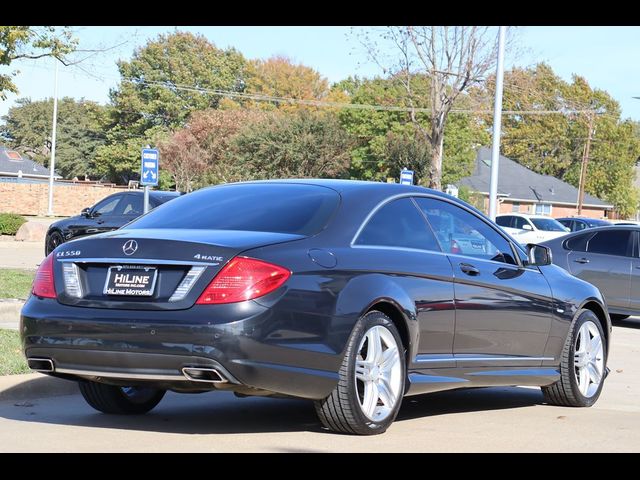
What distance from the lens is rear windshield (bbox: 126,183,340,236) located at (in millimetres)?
6520

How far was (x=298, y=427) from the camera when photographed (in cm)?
676

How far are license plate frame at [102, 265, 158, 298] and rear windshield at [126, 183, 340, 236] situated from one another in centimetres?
66

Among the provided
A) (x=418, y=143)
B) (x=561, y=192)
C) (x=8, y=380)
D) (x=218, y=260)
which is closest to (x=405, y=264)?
(x=218, y=260)

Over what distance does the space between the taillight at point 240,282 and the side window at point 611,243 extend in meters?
11.9

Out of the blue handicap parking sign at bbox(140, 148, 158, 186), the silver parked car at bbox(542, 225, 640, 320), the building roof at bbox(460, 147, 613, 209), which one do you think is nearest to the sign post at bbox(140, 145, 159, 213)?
the blue handicap parking sign at bbox(140, 148, 158, 186)

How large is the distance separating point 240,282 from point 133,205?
19.3 meters

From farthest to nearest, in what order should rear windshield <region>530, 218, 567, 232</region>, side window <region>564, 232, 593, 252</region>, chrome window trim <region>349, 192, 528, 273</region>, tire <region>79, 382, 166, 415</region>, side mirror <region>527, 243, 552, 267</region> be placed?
1. rear windshield <region>530, 218, 567, 232</region>
2. side window <region>564, 232, 593, 252</region>
3. side mirror <region>527, 243, 552, 267</region>
4. tire <region>79, 382, 166, 415</region>
5. chrome window trim <region>349, 192, 528, 273</region>

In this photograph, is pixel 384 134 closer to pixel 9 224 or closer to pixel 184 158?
pixel 184 158

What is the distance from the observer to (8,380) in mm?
7887

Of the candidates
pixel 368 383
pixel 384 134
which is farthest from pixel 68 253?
pixel 384 134

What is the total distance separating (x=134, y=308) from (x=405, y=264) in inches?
69.2

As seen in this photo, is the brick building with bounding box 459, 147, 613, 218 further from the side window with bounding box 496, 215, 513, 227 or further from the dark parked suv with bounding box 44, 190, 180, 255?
the dark parked suv with bounding box 44, 190, 180, 255

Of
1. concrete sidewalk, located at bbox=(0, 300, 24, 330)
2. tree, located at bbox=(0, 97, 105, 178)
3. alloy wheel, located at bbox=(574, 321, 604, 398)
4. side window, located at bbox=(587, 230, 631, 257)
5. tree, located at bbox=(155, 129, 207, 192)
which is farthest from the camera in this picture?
tree, located at bbox=(0, 97, 105, 178)

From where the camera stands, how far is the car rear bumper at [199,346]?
5746 millimetres
